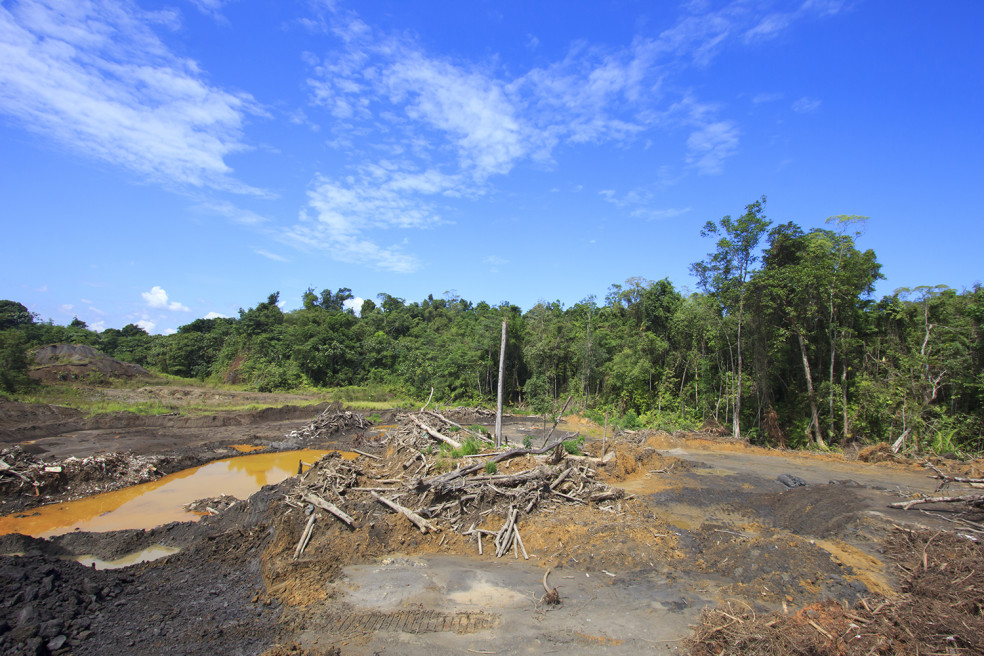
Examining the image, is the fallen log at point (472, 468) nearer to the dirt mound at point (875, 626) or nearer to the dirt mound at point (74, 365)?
the dirt mound at point (875, 626)

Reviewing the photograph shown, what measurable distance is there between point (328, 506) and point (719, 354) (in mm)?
21781

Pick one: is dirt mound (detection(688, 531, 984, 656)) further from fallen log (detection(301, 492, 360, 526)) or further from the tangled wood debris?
fallen log (detection(301, 492, 360, 526))

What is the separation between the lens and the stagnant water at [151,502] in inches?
426

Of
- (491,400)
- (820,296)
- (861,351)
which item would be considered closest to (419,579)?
(820,296)

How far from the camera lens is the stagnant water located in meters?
10.8

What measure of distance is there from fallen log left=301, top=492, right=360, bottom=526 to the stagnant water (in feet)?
15.4

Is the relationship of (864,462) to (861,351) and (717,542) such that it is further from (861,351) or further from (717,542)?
(717,542)

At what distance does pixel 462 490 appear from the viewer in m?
9.43

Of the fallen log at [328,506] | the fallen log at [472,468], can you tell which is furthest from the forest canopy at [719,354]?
the fallen log at [328,506]

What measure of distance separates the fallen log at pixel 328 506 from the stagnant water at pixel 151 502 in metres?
4.70

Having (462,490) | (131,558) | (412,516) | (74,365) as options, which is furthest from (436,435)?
(74,365)

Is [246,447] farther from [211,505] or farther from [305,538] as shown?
[305,538]

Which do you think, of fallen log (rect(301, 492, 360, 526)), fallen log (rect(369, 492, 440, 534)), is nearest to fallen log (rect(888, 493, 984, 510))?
fallen log (rect(369, 492, 440, 534))

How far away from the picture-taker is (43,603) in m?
5.61
